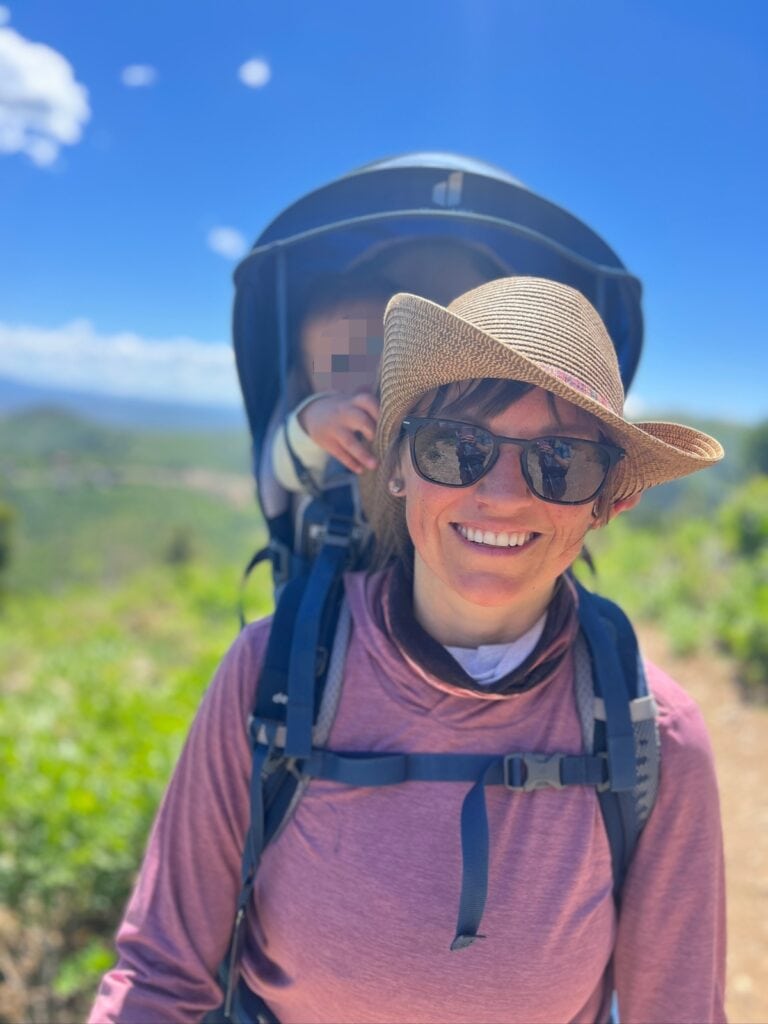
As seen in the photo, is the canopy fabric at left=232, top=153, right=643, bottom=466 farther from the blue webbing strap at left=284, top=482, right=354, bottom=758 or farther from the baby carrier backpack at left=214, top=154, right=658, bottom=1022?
the blue webbing strap at left=284, top=482, right=354, bottom=758

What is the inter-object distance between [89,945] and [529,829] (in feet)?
8.92

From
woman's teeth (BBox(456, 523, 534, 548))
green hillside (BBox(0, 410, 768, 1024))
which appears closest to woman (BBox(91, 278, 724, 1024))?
woman's teeth (BBox(456, 523, 534, 548))

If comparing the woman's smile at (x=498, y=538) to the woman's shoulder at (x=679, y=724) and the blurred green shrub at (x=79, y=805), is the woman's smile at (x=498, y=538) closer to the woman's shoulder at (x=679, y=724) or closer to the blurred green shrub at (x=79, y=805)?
the woman's shoulder at (x=679, y=724)

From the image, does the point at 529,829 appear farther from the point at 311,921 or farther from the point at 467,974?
the point at 311,921

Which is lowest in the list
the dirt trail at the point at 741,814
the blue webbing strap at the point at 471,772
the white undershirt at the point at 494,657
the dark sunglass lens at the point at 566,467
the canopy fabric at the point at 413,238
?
the dirt trail at the point at 741,814

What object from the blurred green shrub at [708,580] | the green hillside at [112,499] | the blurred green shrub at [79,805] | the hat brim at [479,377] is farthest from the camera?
the green hillside at [112,499]

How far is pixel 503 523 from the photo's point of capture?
3.63 ft

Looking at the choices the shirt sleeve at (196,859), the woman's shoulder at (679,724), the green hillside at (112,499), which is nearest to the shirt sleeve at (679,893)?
the woman's shoulder at (679,724)

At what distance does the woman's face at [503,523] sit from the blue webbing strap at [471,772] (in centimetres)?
25

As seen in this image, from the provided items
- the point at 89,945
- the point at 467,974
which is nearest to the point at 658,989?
the point at 467,974

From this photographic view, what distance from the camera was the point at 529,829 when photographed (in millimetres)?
1119

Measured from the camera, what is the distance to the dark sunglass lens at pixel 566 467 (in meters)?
1.07

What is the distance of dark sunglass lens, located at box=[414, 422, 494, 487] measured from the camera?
109cm

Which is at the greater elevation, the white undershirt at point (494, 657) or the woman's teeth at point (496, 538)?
the woman's teeth at point (496, 538)
